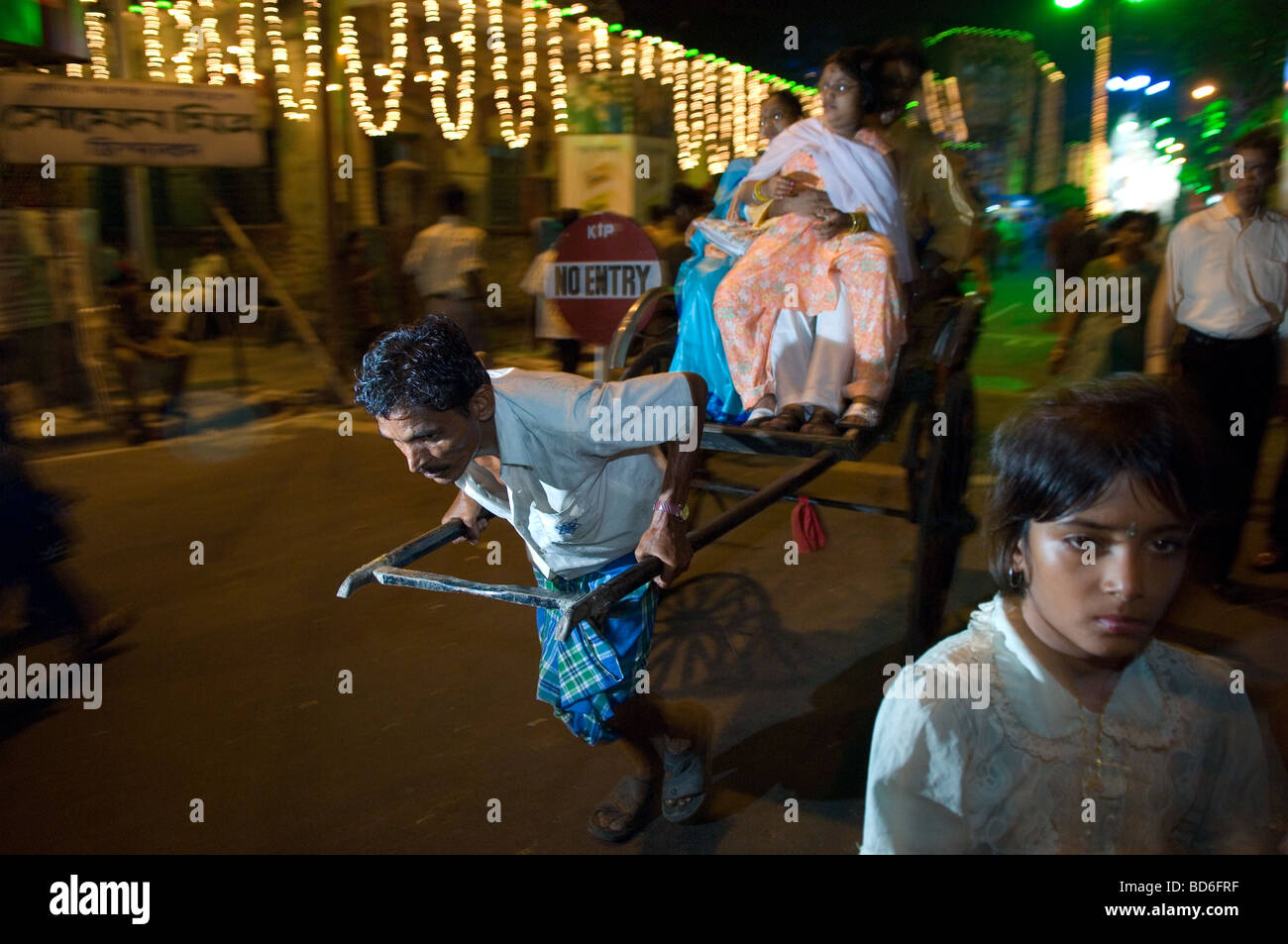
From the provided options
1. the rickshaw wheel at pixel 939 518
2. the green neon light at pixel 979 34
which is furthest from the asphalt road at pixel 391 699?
the green neon light at pixel 979 34

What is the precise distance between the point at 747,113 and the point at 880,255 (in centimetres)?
1309

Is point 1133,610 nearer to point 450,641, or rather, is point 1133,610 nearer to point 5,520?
point 450,641

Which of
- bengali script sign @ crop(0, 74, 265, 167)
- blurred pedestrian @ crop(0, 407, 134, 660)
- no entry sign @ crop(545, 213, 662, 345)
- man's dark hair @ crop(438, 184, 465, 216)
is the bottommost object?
blurred pedestrian @ crop(0, 407, 134, 660)

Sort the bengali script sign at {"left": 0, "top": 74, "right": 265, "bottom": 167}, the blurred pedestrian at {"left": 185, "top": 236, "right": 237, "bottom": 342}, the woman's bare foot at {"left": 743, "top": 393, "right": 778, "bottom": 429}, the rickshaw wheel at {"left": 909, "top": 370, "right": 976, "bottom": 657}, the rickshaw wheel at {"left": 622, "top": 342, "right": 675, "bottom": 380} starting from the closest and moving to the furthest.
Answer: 1. the woman's bare foot at {"left": 743, "top": 393, "right": 778, "bottom": 429}
2. the rickshaw wheel at {"left": 909, "top": 370, "right": 976, "bottom": 657}
3. the rickshaw wheel at {"left": 622, "top": 342, "right": 675, "bottom": 380}
4. the bengali script sign at {"left": 0, "top": 74, "right": 265, "bottom": 167}
5. the blurred pedestrian at {"left": 185, "top": 236, "right": 237, "bottom": 342}

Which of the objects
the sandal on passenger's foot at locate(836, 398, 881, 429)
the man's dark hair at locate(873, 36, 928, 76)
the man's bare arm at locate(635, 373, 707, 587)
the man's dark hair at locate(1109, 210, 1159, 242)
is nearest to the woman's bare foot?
the sandal on passenger's foot at locate(836, 398, 881, 429)

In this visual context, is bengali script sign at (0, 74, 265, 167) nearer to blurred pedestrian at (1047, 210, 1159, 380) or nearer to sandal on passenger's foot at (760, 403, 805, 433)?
sandal on passenger's foot at (760, 403, 805, 433)

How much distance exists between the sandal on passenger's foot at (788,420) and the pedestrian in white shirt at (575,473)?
0.93m

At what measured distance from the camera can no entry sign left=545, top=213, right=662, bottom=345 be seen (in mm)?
5473

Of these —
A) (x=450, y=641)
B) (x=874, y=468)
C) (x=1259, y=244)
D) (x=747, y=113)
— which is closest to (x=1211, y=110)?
(x=747, y=113)

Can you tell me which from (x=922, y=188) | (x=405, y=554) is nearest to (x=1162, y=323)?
(x=922, y=188)

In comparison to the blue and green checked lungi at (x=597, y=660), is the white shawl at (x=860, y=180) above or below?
above

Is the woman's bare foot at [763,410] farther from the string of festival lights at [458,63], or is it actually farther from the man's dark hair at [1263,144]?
the string of festival lights at [458,63]

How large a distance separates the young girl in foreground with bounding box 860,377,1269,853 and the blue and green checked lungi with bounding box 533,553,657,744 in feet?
4.74

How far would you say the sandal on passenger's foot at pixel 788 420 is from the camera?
362 cm
